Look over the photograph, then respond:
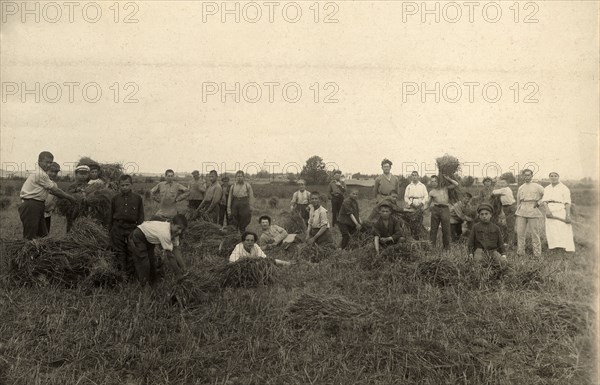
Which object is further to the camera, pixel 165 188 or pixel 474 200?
pixel 474 200

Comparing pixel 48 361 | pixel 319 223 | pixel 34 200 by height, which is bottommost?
pixel 48 361

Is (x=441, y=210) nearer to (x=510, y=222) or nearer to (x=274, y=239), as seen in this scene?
(x=510, y=222)

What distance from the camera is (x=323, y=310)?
5.11m

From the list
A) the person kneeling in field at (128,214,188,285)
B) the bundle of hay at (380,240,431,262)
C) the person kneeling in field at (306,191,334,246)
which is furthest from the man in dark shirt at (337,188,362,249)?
the person kneeling in field at (128,214,188,285)

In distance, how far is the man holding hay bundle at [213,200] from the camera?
10.6 meters

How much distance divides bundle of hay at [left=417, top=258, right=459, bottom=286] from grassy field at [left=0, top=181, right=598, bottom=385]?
0.02 m

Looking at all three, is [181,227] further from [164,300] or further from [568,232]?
[568,232]

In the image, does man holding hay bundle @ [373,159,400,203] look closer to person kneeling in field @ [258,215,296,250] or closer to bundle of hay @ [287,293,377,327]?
person kneeling in field @ [258,215,296,250]

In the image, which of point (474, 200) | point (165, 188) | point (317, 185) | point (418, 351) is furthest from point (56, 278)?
point (317, 185)

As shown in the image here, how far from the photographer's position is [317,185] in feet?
119

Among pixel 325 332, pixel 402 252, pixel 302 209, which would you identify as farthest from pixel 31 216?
pixel 302 209

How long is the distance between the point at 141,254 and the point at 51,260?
133 centimetres

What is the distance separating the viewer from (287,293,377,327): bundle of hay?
16.4 feet

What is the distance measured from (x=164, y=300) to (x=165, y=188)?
180 inches
